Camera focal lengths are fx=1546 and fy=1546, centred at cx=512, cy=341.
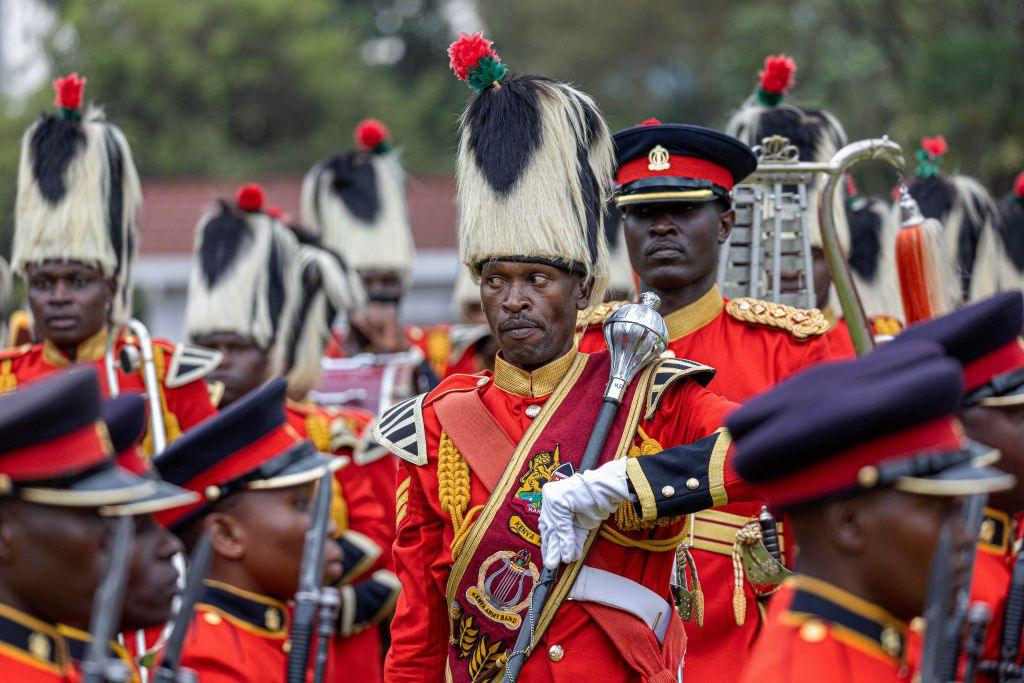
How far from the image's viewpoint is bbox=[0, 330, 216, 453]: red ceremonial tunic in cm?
674

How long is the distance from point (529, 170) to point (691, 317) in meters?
1.14

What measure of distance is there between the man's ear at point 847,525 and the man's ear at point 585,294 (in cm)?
166

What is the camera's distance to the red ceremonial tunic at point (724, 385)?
5215 millimetres

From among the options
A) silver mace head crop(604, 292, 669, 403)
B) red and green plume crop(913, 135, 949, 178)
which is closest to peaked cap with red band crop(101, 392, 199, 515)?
silver mace head crop(604, 292, 669, 403)

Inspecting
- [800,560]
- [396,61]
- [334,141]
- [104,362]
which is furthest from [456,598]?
[396,61]

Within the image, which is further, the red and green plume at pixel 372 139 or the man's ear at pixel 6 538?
the red and green plume at pixel 372 139

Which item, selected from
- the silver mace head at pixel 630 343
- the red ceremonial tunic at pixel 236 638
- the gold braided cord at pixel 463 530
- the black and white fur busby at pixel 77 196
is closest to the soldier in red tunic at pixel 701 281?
the silver mace head at pixel 630 343

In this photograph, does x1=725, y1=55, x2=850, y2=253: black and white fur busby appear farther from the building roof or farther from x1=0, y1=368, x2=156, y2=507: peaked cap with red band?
the building roof

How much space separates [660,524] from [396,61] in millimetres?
29280

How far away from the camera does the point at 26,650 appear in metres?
3.39

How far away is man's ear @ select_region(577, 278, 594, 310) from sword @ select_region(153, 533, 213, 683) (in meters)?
1.70

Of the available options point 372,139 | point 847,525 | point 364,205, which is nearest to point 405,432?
point 847,525

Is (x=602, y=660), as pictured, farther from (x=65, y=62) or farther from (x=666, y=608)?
(x=65, y=62)

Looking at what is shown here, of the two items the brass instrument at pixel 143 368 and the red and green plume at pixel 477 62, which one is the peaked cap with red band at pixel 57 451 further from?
the brass instrument at pixel 143 368
